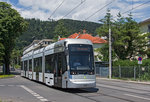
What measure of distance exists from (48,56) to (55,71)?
9.00ft

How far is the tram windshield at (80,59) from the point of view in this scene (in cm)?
1427

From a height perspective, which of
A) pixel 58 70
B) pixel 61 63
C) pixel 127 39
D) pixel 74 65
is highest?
pixel 127 39

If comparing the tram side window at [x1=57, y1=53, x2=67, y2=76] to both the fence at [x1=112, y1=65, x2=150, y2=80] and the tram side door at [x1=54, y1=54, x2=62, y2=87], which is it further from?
the fence at [x1=112, y1=65, x2=150, y2=80]

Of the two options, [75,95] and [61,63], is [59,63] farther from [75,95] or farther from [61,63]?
[75,95]

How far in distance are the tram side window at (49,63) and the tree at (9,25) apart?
3022 cm

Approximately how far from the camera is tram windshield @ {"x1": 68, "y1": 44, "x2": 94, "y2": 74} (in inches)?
562

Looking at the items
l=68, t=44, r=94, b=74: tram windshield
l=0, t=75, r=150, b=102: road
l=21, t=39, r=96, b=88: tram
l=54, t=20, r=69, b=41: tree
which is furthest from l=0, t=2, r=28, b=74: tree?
l=54, t=20, r=69, b=41: tree

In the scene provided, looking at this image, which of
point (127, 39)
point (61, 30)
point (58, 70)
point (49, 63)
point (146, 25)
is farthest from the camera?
point (61, 30)

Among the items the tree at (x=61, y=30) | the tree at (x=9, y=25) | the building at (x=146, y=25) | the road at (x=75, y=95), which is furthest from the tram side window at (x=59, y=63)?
the tree at (x=61, y=30)

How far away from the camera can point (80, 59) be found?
14414mm

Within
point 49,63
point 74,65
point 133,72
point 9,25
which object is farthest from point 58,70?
point 9,25

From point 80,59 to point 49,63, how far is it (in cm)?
433

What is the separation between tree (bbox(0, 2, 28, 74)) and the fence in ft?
79.3

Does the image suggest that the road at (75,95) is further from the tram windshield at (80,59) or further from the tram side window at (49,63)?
the tram side window at (49,63)
